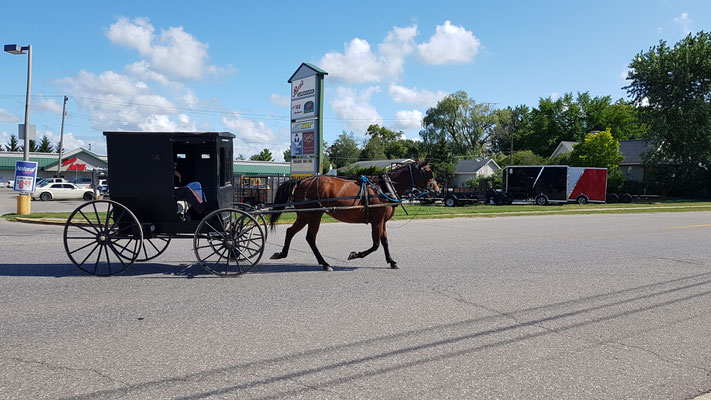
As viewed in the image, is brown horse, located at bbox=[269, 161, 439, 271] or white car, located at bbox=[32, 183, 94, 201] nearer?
brown horse, located at bbox=[269, 161, 439, 271]

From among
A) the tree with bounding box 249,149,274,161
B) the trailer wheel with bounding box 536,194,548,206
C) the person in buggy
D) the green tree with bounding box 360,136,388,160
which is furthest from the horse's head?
the tree with bounding box 249,149,274,161

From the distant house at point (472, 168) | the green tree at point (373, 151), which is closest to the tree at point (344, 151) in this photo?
the green tree at point (373, 151)

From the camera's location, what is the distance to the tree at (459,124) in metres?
76.6

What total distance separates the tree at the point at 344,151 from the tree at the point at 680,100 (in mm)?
54633

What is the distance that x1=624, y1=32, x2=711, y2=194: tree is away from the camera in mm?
41625

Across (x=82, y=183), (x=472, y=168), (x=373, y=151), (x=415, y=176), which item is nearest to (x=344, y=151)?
(x=373, y=151)

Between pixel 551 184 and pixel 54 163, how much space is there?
5904 centimetres

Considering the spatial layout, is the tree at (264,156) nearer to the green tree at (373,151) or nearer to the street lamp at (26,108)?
the green tree at (373,151)

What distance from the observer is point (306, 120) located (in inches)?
886

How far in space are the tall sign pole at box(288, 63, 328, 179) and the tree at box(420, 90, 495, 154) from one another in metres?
56.4

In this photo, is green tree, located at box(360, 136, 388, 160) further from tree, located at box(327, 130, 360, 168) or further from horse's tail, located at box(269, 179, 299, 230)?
horse's tail, located at box(269, 179, 299, 230)

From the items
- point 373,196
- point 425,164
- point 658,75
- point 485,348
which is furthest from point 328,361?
point 658,75

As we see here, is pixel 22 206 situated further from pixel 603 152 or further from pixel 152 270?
pixel 603 152

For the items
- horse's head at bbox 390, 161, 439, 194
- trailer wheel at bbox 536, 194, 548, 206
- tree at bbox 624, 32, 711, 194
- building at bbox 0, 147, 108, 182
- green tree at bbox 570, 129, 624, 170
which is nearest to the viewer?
horse's head at bbox 390, 161, 439, 194
